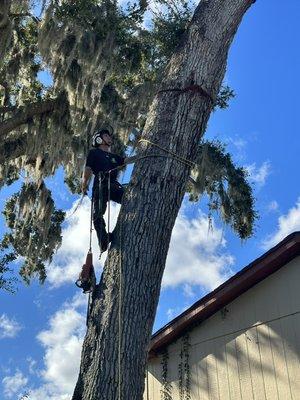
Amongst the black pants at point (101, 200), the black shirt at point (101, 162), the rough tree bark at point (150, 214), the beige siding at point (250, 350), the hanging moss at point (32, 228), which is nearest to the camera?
the rough tree bark at point (150, 214)

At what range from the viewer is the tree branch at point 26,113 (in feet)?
37.2

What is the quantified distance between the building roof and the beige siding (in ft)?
0.32

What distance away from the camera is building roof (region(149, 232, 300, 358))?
281 inches

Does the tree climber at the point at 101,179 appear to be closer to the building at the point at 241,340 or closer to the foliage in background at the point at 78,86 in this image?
the building at the point at 241,340

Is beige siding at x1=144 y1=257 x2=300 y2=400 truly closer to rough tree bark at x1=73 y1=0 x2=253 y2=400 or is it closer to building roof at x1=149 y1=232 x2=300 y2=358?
building roof at x1=149 y1=232 x2=300 y2=358

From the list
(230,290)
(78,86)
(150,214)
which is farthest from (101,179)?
(78,86)

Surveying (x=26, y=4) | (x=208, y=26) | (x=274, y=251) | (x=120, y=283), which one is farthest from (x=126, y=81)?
(x=120, y=283)

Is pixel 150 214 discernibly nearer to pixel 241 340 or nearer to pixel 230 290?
pixel 230 290

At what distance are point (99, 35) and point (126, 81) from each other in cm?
209

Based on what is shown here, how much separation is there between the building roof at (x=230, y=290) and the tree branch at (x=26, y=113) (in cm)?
565

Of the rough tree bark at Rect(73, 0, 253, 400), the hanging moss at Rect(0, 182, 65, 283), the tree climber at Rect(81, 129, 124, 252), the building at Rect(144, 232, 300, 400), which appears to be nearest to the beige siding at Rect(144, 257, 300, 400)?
the building at Rect(144, 232, 300, 400)

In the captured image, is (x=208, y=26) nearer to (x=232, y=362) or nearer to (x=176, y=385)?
(x=232, y=362)

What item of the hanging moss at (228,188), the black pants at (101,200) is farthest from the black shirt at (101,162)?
the hanging moss at (228,188)

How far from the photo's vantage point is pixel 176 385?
8156mm
